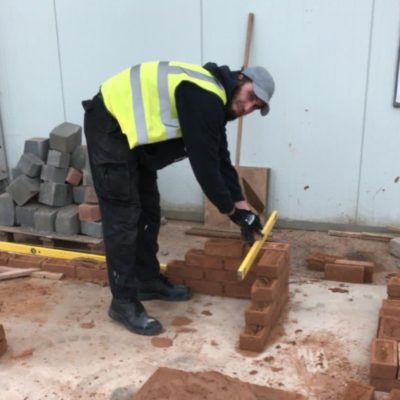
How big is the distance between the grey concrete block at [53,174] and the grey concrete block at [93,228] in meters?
0.46

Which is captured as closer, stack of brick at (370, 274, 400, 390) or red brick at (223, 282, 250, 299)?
stack of brick at (370, 274, 400, 390)

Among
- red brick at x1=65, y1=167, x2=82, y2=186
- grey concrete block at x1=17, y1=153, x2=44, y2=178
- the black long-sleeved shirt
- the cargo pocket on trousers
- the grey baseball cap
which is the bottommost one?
red brick at x1=65, y1=167, x2=82, y2=186

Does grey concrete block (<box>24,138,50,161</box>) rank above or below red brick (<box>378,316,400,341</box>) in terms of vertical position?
above

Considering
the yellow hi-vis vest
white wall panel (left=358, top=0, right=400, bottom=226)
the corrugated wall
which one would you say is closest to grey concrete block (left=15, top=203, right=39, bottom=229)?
the corrugated wall

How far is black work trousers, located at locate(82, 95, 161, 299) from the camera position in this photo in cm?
306

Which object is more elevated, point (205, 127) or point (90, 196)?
point (205, 127)

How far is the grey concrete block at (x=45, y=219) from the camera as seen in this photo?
15.6 ft

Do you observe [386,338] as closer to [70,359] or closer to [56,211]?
[70,359]

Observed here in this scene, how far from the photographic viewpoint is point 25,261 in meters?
4.20

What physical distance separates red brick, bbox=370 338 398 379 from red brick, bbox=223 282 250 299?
3.57ft

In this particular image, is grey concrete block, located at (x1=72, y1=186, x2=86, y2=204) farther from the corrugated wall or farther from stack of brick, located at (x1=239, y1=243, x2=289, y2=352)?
stack of brick, located at (x1=239, y1=243, x2=289, y2=352)

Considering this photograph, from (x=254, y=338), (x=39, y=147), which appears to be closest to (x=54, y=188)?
(x=39, y=147)

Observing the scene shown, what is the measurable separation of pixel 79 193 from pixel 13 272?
106 cm

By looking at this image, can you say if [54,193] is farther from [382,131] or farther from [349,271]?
[382,131]
